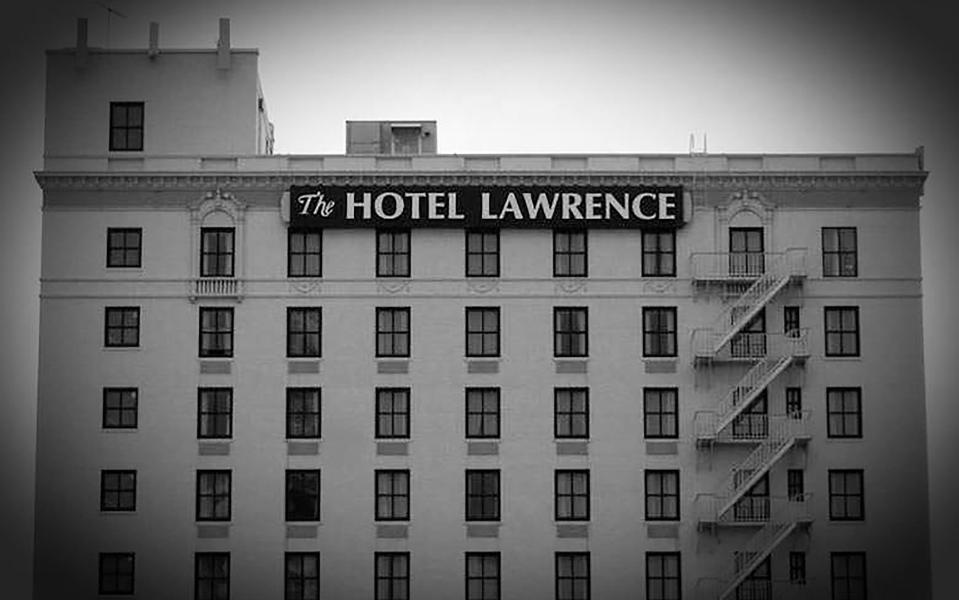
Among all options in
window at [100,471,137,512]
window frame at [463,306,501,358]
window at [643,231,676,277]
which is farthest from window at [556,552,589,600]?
window at [100,471,137,512]

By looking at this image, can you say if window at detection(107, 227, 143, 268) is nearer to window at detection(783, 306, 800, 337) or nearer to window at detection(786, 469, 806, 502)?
window at detection(783, 306, 800, 337)

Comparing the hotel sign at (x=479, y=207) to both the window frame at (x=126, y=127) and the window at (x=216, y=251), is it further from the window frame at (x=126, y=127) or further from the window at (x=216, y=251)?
the window frame at (x=126, y=127)

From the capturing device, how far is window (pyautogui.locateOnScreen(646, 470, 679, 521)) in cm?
5122

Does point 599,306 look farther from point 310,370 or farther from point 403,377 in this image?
point 310,370

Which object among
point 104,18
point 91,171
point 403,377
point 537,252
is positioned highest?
point 104,18

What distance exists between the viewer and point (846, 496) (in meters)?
51.4

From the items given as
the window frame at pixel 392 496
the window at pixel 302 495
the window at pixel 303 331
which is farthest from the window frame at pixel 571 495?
the window at pixel 303 331

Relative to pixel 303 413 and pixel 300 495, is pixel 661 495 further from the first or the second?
pixel 303 413

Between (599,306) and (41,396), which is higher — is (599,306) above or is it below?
above

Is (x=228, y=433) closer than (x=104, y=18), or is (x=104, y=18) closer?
(x=228, y=433)

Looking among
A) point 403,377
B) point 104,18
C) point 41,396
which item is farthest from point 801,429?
point 104,18

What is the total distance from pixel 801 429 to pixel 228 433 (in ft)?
76.0

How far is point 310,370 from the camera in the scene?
5181 cm

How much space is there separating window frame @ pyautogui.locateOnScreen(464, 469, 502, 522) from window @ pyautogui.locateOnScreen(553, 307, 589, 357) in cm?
563
